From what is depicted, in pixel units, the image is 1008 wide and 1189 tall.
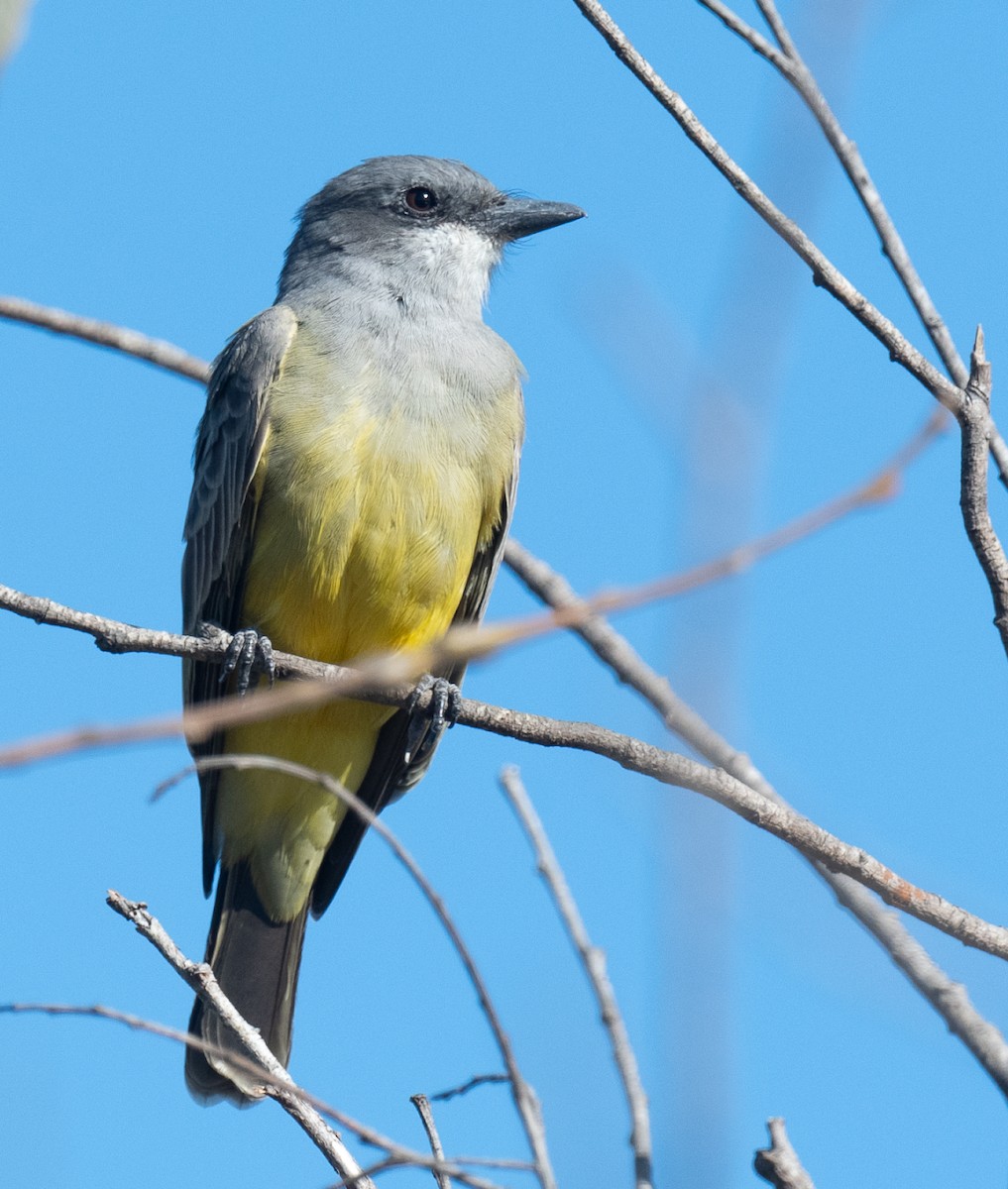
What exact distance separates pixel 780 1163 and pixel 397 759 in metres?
4.58

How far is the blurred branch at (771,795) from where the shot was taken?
3.66 metres

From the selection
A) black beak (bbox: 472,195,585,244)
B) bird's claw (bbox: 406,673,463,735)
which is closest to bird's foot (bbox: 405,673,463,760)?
bird's claw (bbox: 406,673,463,735)

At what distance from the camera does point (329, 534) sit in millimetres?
6453

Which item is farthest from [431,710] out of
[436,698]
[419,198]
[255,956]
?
[419,198]

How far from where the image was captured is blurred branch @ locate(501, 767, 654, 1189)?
3373mm

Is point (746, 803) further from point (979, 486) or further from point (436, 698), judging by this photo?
point (436, 698)

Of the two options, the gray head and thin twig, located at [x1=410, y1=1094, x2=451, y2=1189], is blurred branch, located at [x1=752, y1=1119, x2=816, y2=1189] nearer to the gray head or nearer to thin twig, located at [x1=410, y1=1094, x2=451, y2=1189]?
thin twig, located at [x1=410, y1=1094, x2=451, y2=1189]

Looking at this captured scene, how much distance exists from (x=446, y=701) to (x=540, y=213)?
320 cm

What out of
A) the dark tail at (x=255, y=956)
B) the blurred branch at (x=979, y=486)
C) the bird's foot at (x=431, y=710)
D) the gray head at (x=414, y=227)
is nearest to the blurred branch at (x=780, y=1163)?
the blurred branch at (x=979, y=486)

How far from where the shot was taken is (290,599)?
21.7ft

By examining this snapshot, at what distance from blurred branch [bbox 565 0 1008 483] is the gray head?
11.1ft

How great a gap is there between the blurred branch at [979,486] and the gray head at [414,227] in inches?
158

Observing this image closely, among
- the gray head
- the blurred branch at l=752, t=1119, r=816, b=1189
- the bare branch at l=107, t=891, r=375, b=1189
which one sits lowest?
the blurred branch at l=752, t=1119, r=816, b=1189

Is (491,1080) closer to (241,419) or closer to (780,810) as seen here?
(780,810)
